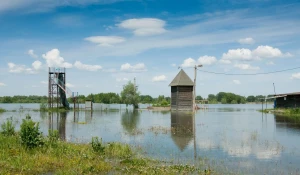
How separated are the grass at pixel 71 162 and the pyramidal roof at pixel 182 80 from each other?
149 ft

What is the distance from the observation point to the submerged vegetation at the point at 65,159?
12.5 meters

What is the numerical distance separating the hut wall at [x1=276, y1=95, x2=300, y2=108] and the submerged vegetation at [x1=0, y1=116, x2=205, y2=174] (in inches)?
1842

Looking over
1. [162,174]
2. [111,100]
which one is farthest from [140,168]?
[111,100]

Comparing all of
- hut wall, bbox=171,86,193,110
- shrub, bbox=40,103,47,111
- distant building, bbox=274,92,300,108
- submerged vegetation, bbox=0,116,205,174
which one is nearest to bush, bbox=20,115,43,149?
submerged vegetation, bbox=0,116,205,174

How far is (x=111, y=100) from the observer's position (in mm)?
132000

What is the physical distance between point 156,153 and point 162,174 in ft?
16.9

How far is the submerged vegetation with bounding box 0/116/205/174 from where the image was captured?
1255 cm

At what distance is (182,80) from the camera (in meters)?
62.2

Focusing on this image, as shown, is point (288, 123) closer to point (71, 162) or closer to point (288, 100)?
point (288, 100)

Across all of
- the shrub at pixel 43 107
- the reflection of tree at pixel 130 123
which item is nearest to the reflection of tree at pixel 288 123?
the reflection of tree at pixel 130 123

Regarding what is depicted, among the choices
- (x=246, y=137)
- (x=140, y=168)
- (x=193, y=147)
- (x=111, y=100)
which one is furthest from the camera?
(x=111, y=100)

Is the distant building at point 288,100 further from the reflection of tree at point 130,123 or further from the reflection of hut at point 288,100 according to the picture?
the reflection of tree at point 130,123

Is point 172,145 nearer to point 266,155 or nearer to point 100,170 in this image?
point 266,155

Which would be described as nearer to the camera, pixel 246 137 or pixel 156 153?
pixel 156 153
